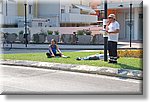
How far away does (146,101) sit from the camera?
18.0ft

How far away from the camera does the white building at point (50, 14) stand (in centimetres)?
3112

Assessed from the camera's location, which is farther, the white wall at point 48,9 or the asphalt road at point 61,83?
the white wall at point 48,9

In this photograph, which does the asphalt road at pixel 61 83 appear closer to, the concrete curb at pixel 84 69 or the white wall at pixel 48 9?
the concrete curb at pixel 84 69

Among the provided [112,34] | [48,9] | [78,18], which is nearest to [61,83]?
[112,34]

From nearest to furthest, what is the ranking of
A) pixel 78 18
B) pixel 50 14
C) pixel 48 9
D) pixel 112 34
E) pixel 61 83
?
pixel 61 83
pixel 112 34
pixel 48 9
pixel 50 14
pixel 78 18

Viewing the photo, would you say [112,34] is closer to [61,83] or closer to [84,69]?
[84,69]

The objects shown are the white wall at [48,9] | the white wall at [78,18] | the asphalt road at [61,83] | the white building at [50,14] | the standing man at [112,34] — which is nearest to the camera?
the asphalt road at [61,83]

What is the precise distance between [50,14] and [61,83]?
82.5ft

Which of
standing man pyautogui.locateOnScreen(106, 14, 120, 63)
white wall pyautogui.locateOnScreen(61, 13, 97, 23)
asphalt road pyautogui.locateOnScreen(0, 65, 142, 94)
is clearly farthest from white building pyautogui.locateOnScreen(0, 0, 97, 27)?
asphalt road pyautogui.locateOnScreen(0, 65, 142, 94)

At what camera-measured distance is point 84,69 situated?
28.2ft

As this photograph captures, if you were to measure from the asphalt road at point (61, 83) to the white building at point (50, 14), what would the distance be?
870 inches

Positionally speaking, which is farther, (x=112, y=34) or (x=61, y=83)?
(x=112, y=34)

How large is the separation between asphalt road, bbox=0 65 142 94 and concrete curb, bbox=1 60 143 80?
224 mm

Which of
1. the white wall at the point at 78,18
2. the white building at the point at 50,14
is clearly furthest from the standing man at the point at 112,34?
the white wall at the point at 78,18
